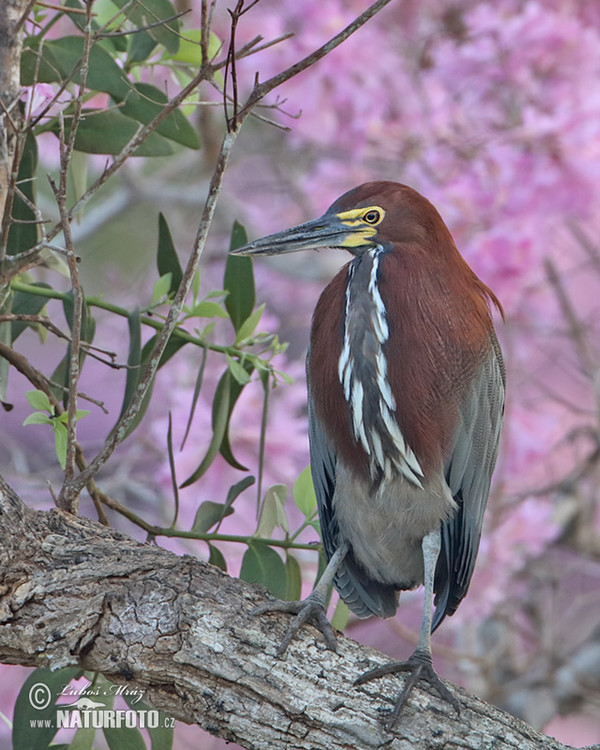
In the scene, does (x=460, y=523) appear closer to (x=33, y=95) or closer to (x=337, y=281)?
(x=337, y=281)

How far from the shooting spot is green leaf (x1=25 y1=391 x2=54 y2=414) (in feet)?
4.34

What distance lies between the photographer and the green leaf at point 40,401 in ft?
4.34

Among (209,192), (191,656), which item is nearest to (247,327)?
(209,192)

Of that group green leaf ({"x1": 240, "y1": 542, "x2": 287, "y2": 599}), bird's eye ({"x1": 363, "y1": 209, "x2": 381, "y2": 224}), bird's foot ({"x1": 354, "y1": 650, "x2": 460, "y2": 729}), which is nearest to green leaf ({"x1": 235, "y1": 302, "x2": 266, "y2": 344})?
bird's eye ({"x1": 363, "y1": 209, "x2": 381, "y2": 224})

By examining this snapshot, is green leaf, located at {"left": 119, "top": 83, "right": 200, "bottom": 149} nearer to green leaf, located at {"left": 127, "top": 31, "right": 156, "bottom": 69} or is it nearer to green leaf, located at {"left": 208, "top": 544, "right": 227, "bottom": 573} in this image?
green leaf, located at {"left": 127, "top": 31, "right": 156, "bottom": 69}

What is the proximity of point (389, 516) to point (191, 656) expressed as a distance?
508mm

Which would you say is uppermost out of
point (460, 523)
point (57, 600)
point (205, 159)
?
point (205, 159)

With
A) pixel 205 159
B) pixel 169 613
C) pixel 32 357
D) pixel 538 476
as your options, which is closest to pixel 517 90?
pixel 205 159

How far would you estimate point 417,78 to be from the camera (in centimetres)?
312

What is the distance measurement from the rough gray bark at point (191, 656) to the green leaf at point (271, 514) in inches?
11.1

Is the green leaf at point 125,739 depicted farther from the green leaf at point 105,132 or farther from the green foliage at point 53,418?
the green leaf at point 105,132

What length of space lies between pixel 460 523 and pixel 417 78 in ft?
6.32

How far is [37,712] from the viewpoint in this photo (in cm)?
142

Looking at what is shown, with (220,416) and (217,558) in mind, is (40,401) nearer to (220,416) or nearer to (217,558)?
(220,416)
